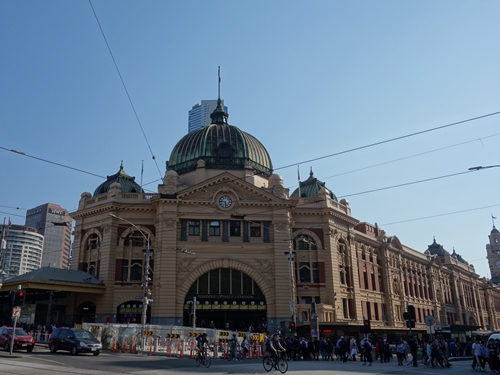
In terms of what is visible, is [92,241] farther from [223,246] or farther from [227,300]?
[227,300]

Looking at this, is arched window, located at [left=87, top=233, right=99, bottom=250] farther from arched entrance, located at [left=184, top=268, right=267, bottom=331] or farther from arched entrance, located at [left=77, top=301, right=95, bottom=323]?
arched entrance, located at [left=184, top=268, right=267, bottom=331]

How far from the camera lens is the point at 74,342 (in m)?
28.2

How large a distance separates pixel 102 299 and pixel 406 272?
4712cm

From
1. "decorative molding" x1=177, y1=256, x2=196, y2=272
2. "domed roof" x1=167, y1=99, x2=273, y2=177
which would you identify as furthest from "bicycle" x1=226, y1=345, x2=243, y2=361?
"domed roof" x1=167, y1=99, x2=273, y2=177

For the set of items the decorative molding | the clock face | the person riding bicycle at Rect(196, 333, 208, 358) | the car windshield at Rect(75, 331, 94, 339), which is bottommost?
the person riding bicycle at Rect(196, 333, 208, 358)

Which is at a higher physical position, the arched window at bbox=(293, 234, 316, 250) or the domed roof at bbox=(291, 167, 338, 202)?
the domed roof at bbox=(291, 167, 338, 202)

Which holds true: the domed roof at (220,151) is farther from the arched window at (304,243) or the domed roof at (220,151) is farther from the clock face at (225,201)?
the arched window at (304,243)

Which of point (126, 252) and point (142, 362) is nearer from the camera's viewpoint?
point (142, 362)

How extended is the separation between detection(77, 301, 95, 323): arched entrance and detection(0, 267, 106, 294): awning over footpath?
3.49 meters

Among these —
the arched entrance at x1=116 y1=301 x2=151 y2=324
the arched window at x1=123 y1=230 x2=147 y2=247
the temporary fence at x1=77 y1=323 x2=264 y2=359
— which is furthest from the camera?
the arched window at x1=123 y1=230 x2=147 y2=247

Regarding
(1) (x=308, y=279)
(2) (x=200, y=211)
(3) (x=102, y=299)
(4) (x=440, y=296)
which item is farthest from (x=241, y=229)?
(4) (x=440, y=296)

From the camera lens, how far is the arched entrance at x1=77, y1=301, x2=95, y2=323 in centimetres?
5138

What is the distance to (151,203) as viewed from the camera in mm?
51625

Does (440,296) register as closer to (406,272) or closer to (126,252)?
(406,272)
